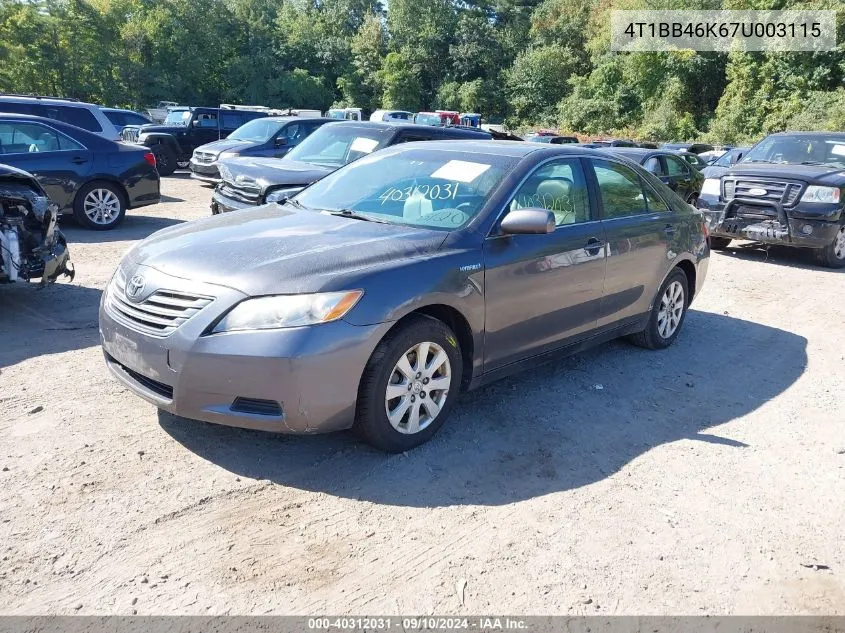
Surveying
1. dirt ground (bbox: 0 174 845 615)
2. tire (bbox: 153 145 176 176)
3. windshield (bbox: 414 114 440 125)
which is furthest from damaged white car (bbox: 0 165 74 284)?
windshield (bbox: 414 114 440 125)

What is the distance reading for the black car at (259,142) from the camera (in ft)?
45.6

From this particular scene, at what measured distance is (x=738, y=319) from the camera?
7.25 meters

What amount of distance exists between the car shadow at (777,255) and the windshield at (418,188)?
7464 mm

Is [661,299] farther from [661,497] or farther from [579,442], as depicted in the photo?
[661,497]

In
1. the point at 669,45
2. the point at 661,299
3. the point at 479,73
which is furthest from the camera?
the point at 479,73

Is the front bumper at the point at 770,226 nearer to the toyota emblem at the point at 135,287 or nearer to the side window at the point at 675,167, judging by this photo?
the side window at the point at 675,167

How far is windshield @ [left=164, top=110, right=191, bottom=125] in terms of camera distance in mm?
19584

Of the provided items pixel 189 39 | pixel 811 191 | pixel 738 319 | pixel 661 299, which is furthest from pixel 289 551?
pixel 189 39

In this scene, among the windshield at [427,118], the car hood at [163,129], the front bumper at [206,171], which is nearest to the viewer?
the front bumper at [206,171]

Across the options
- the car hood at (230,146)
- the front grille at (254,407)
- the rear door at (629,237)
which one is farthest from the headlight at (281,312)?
the car hood at (230,146)

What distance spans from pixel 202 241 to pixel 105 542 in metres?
1.70

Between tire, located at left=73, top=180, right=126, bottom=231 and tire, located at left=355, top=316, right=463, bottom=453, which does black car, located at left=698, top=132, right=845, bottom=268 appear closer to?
tire, located at left=355, top=316, right=463, bottom=453

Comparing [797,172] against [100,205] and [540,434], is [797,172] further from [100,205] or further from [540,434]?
[100,205]

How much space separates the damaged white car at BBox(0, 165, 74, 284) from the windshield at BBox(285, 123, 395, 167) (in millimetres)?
4399
